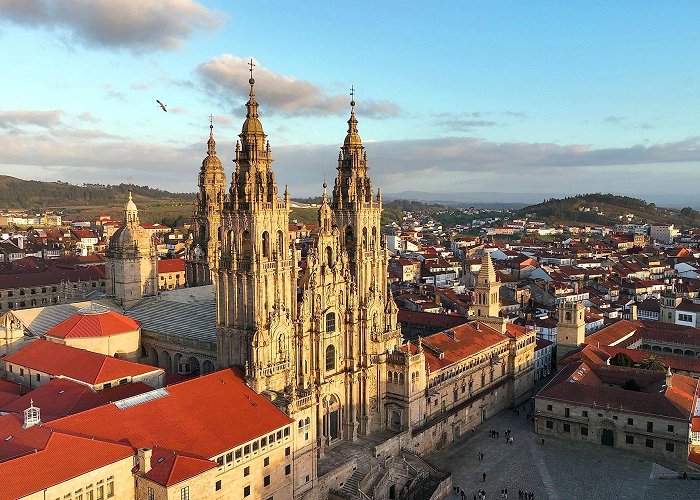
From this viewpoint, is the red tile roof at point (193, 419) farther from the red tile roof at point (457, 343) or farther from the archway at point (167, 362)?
the red tile roof at point (457, 343)

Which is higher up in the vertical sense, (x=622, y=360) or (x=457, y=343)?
(x=457, y=343)

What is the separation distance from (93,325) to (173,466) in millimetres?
26177

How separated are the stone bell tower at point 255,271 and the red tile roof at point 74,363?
8046 mm

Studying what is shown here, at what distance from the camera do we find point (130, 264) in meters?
64.9

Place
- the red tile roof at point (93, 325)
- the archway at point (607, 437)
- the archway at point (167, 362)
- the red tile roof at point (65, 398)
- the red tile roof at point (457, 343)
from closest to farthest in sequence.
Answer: the red tile roof at point (65, 398)
the red tile roof at point (93, 325)
the archway at point (167, 362)
the archway at point (607, 437)
the red tile roof at point (457, 343)

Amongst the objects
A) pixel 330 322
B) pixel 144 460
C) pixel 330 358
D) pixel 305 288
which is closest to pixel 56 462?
pixel 144 460

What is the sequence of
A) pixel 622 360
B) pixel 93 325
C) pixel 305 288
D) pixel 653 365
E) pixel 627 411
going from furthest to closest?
1. pixel 622 360
2. pixel 653 365
3. pixel 627 411
4. pixel 93 325
5. pixel 305 288

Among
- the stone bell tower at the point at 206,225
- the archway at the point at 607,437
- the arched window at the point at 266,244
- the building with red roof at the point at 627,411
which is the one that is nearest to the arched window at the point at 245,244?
the arched window at the point at 266,244

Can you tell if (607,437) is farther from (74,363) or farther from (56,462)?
(74,363)

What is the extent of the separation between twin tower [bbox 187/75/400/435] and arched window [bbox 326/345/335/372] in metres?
0.08

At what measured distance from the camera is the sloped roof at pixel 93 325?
52812 millimetres

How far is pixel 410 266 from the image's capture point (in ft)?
465

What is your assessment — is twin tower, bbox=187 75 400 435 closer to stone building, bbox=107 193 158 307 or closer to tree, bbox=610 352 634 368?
stone building, bbox=107 193 158 307

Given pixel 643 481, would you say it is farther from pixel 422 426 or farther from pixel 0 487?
pixel 0 487
